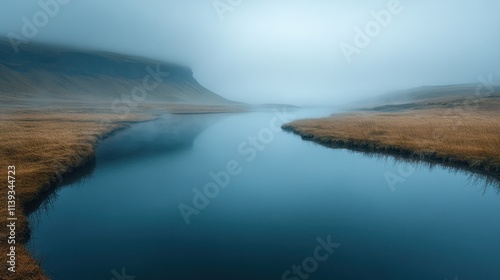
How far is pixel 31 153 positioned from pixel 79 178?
5428 mm

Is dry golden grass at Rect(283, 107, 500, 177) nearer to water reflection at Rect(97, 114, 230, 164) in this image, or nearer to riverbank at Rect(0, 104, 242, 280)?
water reflection at Rect(97, 114, 230, 164)

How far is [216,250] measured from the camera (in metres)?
12.3

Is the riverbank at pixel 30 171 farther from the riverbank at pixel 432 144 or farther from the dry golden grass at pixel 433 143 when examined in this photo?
the dry golden grass at pixel 433 143

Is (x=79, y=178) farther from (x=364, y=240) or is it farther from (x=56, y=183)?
(x=364, y=240)

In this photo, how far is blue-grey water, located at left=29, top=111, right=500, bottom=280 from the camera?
1108cm

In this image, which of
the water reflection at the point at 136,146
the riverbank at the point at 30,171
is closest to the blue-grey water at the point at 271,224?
the riverbank at the point at 30,171

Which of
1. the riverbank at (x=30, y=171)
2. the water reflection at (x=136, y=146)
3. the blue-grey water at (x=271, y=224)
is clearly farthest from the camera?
the water reflection at (x=136, y=146)

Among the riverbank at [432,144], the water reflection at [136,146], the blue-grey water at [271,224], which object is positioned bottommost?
the blue-grey water at [271,224]

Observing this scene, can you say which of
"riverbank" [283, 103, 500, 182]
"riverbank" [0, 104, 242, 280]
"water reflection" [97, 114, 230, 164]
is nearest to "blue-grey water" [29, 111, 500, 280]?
"riverbank" [0, 104, 242, 280]

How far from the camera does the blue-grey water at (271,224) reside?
436 inches

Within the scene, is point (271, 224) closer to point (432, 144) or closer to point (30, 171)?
point (30, 171)

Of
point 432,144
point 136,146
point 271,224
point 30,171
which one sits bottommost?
point 271,224

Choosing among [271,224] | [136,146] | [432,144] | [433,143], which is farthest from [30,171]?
[433,143]

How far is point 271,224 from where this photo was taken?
49.8 ft
